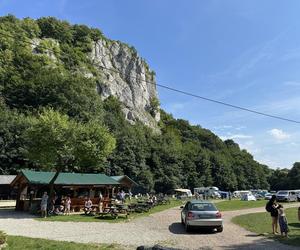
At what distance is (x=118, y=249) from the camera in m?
13.5

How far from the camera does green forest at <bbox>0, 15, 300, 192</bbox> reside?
33.6 metres

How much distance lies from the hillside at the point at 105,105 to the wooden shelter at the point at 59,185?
63.8 feet

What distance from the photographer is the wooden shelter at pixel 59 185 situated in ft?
112

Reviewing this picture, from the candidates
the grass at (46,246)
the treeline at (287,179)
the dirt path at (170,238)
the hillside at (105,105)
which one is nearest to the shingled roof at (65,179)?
the dirt path at (170,238)

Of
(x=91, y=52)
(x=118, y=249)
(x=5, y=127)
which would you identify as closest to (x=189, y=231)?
(x=118, y=249)

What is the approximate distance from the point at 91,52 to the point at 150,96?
28.7 m

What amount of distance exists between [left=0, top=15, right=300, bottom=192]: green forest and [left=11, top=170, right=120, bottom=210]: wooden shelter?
1463 mm

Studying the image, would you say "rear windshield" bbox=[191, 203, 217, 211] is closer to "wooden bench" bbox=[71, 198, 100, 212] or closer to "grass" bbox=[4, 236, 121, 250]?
"grass" bbox=[4, 236, 121, 250]

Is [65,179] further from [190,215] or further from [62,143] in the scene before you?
[190,215]

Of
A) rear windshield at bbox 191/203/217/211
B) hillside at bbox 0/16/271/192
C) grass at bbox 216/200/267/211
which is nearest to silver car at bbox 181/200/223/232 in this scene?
rear windshield at bbox 191/203/217/211

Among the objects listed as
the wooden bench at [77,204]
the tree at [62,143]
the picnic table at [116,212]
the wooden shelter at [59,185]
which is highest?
the tree at [62,143]

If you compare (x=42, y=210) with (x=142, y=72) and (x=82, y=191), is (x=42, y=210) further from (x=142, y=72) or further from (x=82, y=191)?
(x=142, y=72)

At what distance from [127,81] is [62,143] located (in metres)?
107

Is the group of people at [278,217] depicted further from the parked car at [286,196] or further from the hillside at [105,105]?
the parked car at [286,196]
